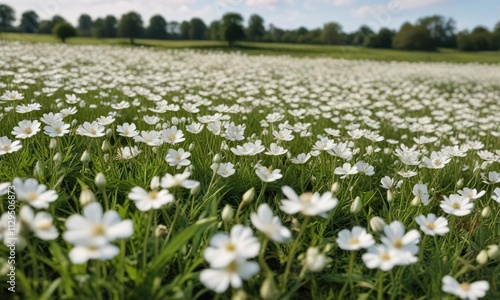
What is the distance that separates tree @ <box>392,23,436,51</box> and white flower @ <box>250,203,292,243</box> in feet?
169

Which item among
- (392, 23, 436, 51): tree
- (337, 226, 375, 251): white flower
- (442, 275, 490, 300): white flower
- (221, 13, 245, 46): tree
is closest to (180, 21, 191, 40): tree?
(221, 13, 245, 46): tree

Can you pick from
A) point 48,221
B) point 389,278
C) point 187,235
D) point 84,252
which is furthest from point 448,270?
point 48,221

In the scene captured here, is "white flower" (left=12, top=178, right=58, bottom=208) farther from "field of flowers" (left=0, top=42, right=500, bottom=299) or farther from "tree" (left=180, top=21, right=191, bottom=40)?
"tree" (left=180, top=21, right=191, bottom=40)

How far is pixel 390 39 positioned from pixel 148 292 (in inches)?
2271

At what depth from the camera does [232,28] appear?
4350 cm

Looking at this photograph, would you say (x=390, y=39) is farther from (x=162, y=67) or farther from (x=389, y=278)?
(x=389, y=278)

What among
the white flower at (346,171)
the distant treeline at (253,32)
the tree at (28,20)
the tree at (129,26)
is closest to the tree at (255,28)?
the distant treeline at (253,32)

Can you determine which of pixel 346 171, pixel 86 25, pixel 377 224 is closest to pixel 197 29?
pixel 86 25

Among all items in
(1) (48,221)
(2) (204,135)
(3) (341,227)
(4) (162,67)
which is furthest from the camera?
(4) (162,67)

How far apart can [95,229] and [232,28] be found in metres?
44.7

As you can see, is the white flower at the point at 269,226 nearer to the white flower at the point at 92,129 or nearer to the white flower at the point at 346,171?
the white flower at the point at 346,171

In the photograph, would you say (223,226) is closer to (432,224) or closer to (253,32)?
(432,224)

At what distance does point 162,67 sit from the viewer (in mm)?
10492

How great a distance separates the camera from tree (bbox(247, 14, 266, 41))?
Answer: 5441cm
